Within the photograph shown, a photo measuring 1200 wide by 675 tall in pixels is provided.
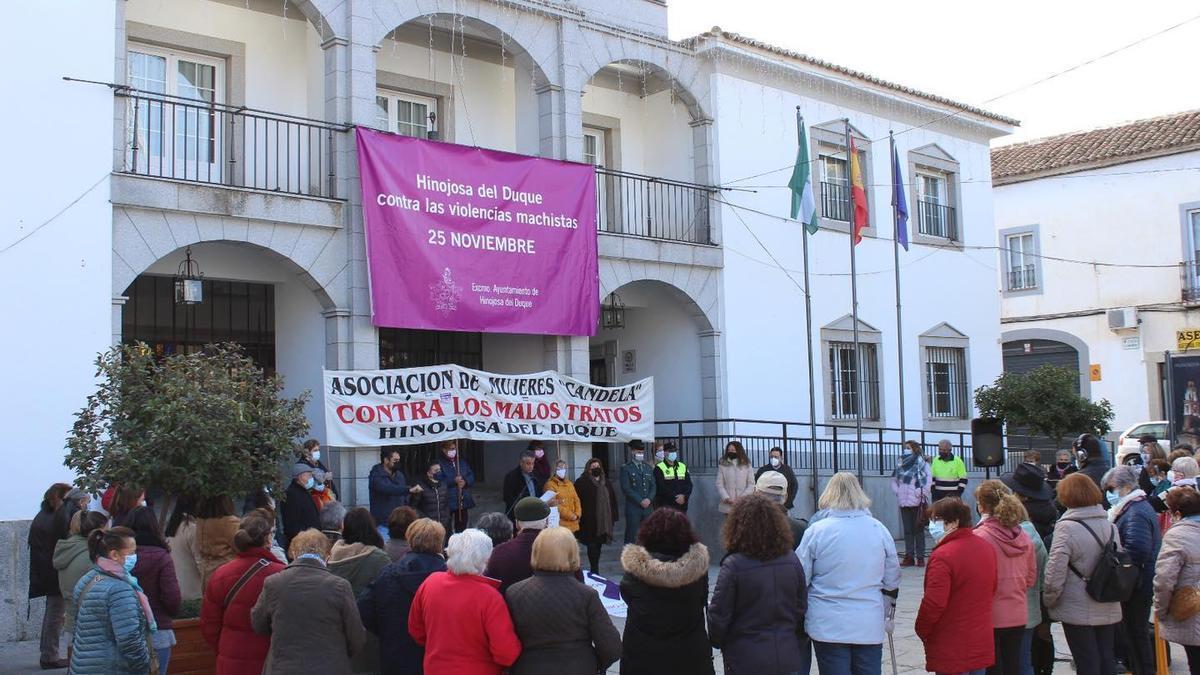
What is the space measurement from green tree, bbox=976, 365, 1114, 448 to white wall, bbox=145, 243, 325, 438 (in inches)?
518

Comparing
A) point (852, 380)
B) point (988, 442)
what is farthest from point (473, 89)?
A: point (988, 442)

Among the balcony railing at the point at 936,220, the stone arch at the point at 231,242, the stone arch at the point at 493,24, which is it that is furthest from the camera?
the balcony railing at the point at 936,220

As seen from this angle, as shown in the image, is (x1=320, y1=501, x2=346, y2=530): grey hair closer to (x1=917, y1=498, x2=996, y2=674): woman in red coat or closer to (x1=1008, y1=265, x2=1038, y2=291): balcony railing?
(x1=917, y1=498, x2=996, y2=674): woman in red coat

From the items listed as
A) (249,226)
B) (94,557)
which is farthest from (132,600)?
(249,226)

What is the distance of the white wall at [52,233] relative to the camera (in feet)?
40.9

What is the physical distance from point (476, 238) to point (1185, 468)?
28.7 feet

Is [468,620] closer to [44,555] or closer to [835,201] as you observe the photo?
[44,555]

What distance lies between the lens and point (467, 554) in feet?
21.5

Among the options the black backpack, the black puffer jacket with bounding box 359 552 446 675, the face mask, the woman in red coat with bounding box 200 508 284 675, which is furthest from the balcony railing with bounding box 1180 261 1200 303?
the woman in red coat with bounding box 200 508 284 675

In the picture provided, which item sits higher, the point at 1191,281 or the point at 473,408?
the point at 1191,281

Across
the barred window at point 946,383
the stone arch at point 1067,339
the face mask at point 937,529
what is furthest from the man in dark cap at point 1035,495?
the stone arch at point 1067,339

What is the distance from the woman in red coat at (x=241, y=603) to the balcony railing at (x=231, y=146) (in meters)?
7.74

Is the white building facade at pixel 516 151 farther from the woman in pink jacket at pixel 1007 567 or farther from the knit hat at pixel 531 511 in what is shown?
the woman in pink jacket at pixel 1007 567

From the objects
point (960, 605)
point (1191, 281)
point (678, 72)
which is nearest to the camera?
point (960, 605)
